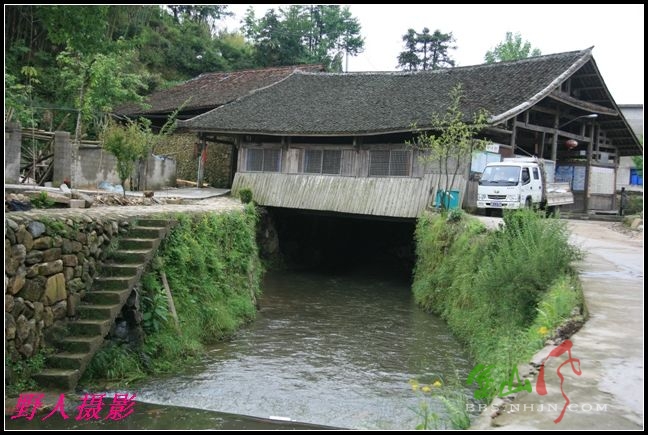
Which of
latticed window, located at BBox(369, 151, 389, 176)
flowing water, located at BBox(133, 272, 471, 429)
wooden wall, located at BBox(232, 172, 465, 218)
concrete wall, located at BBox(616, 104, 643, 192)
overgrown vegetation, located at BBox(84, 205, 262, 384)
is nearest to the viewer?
flowing water, located at BBox(133, 272, 471, 429)

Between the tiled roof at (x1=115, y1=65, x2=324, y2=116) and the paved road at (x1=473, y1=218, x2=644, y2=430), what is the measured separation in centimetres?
2125

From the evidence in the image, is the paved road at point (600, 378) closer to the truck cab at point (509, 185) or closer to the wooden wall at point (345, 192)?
the truck cab at point (509, 185)

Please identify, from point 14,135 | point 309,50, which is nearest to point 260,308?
point 14,135

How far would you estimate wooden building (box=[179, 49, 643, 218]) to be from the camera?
18.4 m

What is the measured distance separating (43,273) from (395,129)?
12.2m

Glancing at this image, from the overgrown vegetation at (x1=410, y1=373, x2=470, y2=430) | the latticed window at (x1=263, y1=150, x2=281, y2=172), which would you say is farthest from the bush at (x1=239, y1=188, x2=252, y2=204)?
the overgrown vegetation at (x1=410, y1=373, x2=470, y2=430)

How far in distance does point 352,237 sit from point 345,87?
6.31 meters

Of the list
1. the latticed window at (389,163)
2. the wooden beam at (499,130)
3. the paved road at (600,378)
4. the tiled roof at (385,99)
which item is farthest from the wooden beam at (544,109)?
the paved road at (600,378)

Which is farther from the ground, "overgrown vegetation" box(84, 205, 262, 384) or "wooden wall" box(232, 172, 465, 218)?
"wooden wall" box(232, 172, 465, 218)

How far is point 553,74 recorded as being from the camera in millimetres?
19391

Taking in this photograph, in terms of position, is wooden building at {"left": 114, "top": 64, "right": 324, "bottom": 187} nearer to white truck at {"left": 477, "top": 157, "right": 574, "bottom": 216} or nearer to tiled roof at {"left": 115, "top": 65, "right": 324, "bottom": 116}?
tiled roof at {"left": 115, "top": 65, "right": 324, "bottom": 116}

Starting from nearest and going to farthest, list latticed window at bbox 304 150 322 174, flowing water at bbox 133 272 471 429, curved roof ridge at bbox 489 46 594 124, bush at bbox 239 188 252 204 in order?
flowing water at bbox 133 272 471 429 → curved roof ridge at bbox 489 46 594 124 → bush at bbox 239 188 252 204 → latticed window at bbox 304 150 322 174

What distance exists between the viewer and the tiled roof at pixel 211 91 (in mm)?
27312

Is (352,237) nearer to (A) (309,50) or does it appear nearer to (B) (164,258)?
(B) (164,258)
